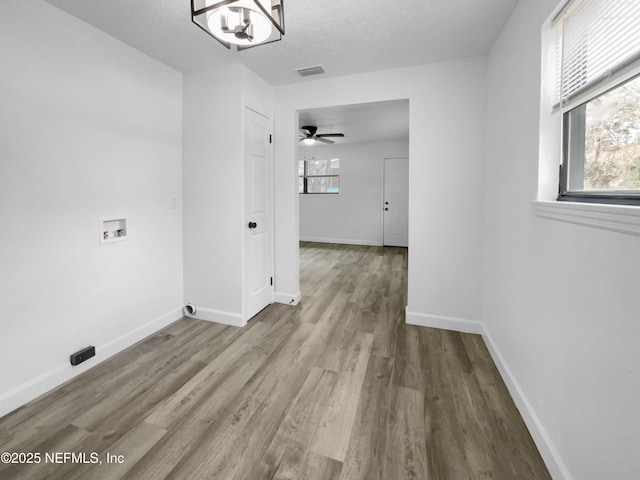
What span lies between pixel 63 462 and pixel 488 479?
1.97 meters

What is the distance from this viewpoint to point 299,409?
1.73 meters

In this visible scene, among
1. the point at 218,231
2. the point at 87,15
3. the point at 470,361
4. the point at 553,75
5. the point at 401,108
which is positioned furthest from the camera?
the point at 401,108

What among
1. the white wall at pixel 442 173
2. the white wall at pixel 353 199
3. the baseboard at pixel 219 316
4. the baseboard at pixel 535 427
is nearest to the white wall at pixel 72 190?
the baseboard at pixel 219 316

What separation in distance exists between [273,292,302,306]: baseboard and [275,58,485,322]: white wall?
130cm

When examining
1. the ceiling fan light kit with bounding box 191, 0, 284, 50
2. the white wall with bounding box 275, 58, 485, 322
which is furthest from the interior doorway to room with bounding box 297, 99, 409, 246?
the ceiling fan light kit with bounding box 191, 0, 284, 50

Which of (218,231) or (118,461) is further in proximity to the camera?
(218,231)

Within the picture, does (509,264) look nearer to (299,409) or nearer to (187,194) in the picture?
(299,409)

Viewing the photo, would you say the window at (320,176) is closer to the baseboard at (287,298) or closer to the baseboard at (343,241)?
the baseboard at (343,241)

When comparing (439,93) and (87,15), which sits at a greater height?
(87,15)

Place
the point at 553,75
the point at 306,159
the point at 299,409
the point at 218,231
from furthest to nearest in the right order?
the point at 306,159 < the point at 218,231 < the point at 299,409 < the point at 553,75

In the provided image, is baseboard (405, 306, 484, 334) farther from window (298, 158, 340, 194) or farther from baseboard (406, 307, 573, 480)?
window (298, 158, 340, 194)

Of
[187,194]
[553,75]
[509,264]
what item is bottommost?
[509,264]

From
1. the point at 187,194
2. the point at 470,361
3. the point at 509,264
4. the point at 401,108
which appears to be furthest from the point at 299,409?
the point at 401,108

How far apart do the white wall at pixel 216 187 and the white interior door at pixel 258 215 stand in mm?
115
